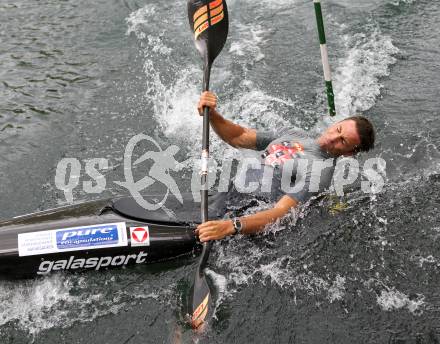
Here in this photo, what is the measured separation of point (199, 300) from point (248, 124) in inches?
109

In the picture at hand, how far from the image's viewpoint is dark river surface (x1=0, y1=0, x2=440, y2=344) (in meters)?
3.96

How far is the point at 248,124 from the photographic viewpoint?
6.19 metres

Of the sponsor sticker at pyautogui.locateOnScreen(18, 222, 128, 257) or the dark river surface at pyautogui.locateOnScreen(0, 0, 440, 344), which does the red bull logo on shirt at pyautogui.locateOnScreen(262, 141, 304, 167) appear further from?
the sponsor sticker at pyautogui.locateOnScreen(18, 222, 128, 257)

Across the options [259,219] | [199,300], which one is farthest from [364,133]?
[199,300]

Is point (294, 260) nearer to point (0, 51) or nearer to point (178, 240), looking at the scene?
point (178, 240)

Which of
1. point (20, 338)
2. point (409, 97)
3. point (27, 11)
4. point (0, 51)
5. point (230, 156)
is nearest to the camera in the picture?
point (20, 338)

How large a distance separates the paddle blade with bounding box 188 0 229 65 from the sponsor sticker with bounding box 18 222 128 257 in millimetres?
2452

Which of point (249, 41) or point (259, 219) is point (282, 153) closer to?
point (259, 219)

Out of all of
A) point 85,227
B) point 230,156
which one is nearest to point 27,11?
point 230,156

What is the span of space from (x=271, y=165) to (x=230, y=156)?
122 cm

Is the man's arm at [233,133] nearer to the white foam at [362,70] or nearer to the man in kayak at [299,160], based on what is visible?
the man in kayak at [299,160]

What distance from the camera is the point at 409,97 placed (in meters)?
6.38

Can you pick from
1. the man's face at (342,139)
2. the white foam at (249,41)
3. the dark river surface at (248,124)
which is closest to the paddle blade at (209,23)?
the dark river surface at (248,124)

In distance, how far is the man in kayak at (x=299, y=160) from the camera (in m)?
4.22
